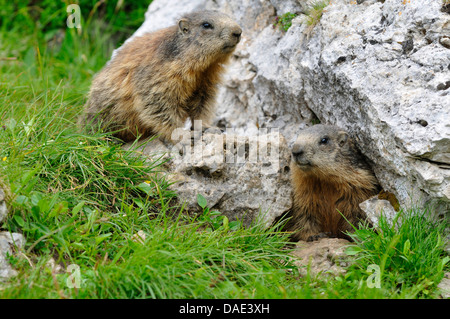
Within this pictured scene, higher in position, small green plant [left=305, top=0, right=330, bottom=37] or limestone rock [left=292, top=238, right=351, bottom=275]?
small green plant [left=305, top=0, right=330, bottom=37]

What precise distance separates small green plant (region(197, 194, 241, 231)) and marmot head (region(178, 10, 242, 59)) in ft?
6.16

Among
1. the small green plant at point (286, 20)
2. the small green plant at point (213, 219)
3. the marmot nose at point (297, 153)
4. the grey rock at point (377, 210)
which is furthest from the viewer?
the small green plant at point (286, 20)

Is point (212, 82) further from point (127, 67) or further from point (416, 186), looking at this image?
point (416, 186)

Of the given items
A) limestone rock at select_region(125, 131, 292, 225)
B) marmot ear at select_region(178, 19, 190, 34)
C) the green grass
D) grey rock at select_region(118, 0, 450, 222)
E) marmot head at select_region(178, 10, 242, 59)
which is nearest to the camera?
the green grass

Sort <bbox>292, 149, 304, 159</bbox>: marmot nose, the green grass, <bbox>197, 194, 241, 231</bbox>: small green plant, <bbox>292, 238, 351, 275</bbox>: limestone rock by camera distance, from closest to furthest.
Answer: the green grass
<bbox>292, 238, 351, 275</bbox>: limestone rock
<bbox>197, 194, 241, 231</bbox>: small green plant
<bbox>292, 149, 304, 159</bbox>: marmot nose

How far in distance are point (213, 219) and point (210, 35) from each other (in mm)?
2325

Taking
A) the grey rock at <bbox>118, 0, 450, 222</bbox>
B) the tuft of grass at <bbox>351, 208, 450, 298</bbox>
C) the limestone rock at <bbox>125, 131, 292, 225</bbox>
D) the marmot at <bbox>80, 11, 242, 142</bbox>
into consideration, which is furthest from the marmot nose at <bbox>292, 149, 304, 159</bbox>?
the marmot at <bbox>80, 11, 242, 142</bbox>

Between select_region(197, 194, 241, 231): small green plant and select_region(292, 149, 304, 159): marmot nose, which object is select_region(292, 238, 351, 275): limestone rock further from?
select_region(292, 149, 304, 159): marmot nose

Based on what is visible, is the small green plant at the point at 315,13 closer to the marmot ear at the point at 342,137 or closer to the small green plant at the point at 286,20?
the small green plant at the point at 286,20

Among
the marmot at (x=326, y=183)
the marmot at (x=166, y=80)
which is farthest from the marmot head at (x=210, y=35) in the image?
the marmot at (x=326, y=183)

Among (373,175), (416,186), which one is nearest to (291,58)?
(373,175)

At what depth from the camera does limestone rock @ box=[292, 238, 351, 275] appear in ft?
16.3

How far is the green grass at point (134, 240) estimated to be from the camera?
13.8 feet

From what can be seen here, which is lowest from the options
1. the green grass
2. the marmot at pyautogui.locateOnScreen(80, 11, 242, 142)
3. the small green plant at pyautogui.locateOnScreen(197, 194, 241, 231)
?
the small green plant at pyautogui.locateOnScreen(197, 194, 241, 231)
